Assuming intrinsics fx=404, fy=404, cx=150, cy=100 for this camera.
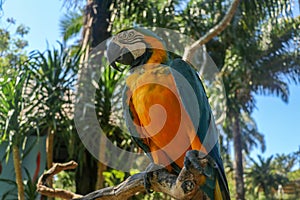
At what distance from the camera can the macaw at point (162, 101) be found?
1.62 m

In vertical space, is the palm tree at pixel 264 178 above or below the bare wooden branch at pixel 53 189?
below

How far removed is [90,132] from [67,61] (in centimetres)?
82

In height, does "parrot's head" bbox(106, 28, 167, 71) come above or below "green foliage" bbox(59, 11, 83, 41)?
below

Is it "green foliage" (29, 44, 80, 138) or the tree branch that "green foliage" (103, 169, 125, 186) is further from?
the tree branch

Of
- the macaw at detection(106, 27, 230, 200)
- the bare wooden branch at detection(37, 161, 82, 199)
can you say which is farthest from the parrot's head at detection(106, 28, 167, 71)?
the bare wooden branch at detection(37, 161, 82, 199)

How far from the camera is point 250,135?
18.8 metres

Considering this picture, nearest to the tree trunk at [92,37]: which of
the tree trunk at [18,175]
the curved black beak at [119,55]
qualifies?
the tree trunk at [18,175]

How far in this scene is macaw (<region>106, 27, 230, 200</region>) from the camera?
1617 millimetres

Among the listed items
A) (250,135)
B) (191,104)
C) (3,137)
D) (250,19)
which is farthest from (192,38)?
(250,135)

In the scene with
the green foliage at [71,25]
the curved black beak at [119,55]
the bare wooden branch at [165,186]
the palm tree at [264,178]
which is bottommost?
the palm tree at [264,178]

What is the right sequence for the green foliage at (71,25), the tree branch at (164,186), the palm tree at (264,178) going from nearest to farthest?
the tree branch at (164,186) < the green foliage at (71,25) < the palm tree at (264,178)

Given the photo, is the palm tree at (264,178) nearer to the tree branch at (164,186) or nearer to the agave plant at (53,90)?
the agave plant at (53,90)

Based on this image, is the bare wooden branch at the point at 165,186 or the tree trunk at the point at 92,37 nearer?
the bare wooden branch at the point at 165,186

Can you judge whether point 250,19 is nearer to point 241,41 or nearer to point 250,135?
point 241,41
